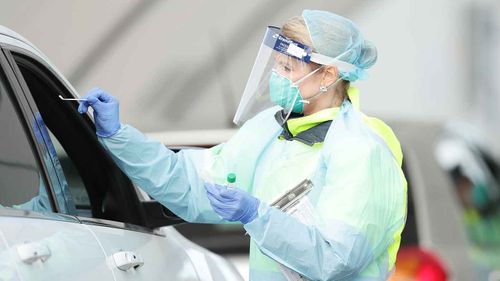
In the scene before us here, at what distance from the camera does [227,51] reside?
23.6m

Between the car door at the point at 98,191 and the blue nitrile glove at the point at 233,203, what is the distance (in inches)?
10.7

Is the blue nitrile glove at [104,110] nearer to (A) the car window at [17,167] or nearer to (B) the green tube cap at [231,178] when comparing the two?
(B) the green tube cap at [231,178]

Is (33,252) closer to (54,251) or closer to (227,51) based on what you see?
(54,251)

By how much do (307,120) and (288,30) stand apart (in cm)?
31

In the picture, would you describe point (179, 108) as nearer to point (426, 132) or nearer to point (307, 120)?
point (426, 132)

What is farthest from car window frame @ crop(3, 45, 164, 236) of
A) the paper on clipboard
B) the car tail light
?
the car tail light

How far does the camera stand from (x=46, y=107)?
4.50 m

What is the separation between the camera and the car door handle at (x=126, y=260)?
4.08 metres

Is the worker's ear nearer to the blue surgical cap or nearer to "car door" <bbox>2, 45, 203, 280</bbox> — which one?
the blue surgical cap

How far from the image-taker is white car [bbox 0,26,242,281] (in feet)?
11.6

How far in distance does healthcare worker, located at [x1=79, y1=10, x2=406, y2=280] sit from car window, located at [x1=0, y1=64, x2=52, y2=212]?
0.49m

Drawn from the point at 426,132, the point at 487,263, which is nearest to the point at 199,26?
the point at 487,263

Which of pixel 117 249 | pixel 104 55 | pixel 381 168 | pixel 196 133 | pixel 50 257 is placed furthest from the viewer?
pixel 104 55

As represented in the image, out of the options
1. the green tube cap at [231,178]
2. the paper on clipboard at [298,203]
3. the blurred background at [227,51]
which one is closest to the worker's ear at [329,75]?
the paper on clipboard at [298,203]
